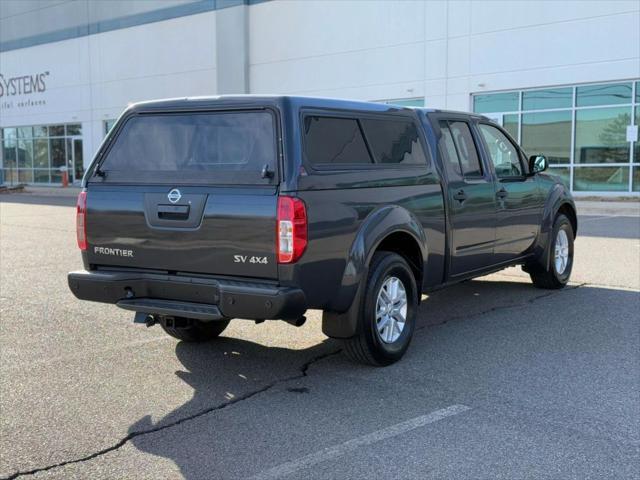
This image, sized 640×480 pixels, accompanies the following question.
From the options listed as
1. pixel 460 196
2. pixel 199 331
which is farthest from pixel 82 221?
pixel 460 196

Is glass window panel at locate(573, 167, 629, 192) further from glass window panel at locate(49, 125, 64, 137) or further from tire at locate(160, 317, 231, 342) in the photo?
glass window panel at locate(49, 125, 64, 137)

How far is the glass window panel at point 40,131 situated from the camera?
39312mm

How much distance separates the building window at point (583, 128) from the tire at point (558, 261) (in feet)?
48.5

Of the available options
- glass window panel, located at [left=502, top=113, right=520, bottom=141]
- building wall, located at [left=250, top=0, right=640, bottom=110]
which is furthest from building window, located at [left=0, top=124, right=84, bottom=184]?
glass window panel, located at [left=502, top=113, right=520, bottom=141]

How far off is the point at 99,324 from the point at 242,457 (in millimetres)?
3391

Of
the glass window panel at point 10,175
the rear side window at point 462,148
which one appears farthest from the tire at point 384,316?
the glass window panel at point 10,175

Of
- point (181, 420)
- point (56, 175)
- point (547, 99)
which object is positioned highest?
point (547, 99)

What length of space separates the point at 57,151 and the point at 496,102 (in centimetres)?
2459

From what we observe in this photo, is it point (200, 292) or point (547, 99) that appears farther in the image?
point (547, 99)

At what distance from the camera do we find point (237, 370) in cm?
531

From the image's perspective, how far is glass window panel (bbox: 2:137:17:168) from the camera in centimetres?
4144

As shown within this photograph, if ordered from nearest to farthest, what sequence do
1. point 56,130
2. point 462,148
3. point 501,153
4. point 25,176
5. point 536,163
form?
1. point 462,148
2. point 501,153
3. point 536,163
4. point 56,130
5. point 25,176

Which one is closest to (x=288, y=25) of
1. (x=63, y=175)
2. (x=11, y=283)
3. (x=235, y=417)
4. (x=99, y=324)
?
(x=63, y=175)

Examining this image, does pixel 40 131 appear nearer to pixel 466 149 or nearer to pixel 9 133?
pixel 9 133
